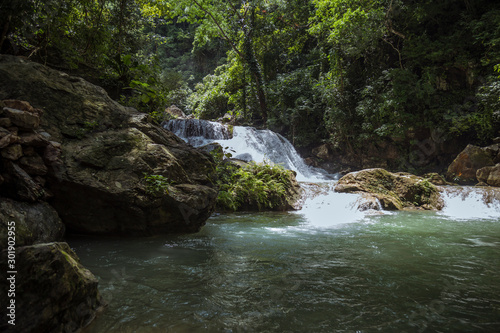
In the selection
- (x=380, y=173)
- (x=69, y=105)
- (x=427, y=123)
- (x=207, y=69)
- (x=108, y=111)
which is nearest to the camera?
(x=69, y=105)

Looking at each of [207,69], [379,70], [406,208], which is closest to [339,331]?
[406,208]

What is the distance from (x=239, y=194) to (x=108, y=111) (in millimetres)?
4166

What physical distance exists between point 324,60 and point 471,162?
30.5ft

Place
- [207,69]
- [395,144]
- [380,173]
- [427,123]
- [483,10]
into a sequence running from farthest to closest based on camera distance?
[207,69]
[395,144]
[427,123]
[483,10]
[380,173]

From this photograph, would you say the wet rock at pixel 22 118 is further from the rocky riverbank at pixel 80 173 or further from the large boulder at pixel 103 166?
the large boulder at pixel 103 166

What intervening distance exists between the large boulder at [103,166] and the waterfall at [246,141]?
8088 millimetres

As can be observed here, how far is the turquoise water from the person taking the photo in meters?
1.90

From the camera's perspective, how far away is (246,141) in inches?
545

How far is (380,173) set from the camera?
9.72 metres

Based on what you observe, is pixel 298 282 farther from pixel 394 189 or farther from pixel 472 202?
pixel 472 202

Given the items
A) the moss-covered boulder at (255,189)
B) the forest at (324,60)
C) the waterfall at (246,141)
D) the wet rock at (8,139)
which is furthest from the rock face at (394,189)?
the wet rock at (8,139)

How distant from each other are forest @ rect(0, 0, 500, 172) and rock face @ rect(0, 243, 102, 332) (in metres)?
3.93

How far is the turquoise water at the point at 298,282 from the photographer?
1.90 m

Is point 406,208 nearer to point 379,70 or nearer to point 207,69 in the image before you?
point 379,70
